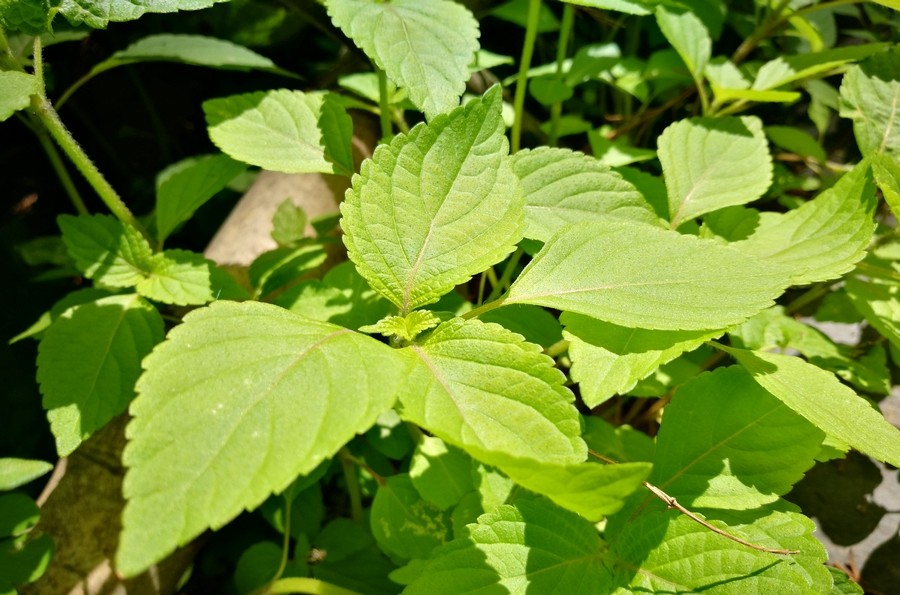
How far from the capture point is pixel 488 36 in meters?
2.22

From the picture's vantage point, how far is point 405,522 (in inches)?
47.4

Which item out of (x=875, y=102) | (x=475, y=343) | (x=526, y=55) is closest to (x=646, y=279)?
(x=475, y=343)

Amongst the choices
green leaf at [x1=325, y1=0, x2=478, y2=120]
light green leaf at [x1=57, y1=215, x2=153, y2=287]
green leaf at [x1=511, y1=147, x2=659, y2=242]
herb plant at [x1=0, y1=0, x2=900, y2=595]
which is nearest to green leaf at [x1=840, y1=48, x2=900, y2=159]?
herb plant at [x1=0, y1=0, x2=900, y2=595]

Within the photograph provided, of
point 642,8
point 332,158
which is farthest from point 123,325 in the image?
point 642,8

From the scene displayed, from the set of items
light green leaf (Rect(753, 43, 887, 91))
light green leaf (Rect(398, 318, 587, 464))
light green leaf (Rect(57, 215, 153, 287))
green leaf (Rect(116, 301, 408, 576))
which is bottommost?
light green leaf (Rect(57, 215, 153, 287))

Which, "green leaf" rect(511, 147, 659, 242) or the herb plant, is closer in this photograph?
the herb plant

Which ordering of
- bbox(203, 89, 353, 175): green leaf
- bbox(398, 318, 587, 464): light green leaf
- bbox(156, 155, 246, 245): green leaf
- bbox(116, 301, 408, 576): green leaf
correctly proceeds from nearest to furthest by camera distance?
bbox(116, 301, 408, 576): green leaf, bbox(398, 318, 587, 464): light green leaf, bbox(203, 89, 353, 175): green leaf, bbox(156, 155, 246, 245): green leaf

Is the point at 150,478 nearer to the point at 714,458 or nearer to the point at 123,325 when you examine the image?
the point at 123,325

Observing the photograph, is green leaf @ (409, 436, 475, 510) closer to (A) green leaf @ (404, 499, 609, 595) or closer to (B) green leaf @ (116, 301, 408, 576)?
(A) green leaf @ (404, 499, 609, 595)

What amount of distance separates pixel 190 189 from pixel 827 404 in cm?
134

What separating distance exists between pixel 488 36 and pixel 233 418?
6.32 ft

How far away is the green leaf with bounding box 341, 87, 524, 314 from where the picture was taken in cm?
93

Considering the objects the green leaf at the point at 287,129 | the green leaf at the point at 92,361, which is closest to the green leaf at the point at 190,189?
the green leaf at the point at 287,129

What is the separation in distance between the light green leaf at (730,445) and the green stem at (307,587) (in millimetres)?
610
